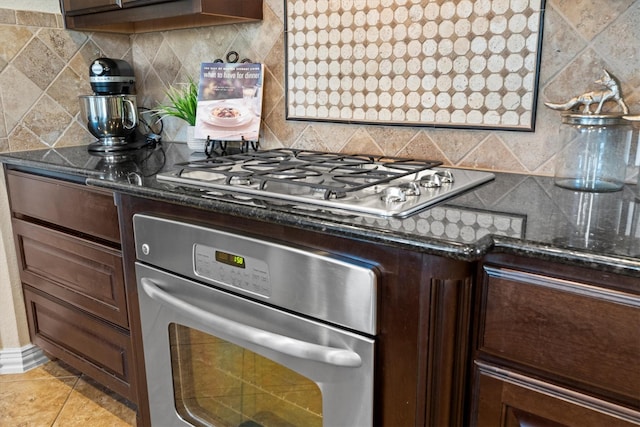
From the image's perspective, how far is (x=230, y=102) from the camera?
1719 mm

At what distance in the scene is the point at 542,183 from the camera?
1157 mm

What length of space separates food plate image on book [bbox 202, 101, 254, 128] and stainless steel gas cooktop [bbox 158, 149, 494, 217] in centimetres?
30

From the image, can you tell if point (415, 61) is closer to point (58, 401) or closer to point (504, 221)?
point (504, 221)

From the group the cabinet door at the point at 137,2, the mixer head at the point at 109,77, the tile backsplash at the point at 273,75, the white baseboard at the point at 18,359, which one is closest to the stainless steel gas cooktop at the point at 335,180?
the tile backsplash at the point at 273,75

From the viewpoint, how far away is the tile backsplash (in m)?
1.14

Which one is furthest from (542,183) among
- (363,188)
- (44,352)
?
(44,352)

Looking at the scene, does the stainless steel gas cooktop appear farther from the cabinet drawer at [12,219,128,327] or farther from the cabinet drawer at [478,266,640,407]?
the cabinet drawer at [12,219,128,327]

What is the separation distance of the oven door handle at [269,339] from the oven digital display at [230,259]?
0.39 ft

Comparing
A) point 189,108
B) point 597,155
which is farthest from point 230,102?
point 597,155

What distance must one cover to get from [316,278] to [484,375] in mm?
319

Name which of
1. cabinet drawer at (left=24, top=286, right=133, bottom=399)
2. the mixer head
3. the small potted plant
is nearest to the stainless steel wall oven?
cabinet drawer at (left=24, top=286, right=133, bottom=399)

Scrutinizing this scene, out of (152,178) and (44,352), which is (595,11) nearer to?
(152,178)

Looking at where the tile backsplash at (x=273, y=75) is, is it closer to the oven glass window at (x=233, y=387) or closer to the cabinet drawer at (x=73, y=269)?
the cabinet drawer at (x=73, y=269)

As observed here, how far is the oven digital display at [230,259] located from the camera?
101 centimetres
